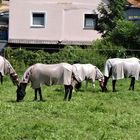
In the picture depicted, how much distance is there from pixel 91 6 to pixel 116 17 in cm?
507

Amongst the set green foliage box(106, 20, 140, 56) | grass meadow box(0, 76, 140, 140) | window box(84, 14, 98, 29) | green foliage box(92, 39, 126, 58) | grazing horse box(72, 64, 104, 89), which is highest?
window box(84, 14, 98, 29)

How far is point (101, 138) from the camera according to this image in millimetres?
13562

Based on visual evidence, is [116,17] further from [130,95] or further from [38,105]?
[38,105]

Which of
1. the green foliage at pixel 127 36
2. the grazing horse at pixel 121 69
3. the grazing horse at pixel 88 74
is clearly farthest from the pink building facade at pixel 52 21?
the grazing horse at pixel 121 69

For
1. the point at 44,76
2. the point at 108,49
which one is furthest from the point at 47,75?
the point at 108,49

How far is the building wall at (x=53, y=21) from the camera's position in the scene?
1948 inches

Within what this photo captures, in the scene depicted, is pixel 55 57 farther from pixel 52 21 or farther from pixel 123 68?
pixel 123 68

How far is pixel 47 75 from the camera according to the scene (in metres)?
21.3

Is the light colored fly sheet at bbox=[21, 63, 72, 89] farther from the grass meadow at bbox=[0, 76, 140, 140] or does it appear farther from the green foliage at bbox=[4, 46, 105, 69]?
the green foliage at bbox=[4, 46, 105, 69]

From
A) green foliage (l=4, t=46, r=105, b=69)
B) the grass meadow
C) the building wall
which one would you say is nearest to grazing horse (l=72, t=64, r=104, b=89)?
the grass meadow

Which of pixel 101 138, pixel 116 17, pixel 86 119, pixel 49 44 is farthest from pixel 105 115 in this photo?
pixel 49 44

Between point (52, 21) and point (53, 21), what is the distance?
9 cm

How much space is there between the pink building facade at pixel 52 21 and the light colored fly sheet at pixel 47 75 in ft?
91.4

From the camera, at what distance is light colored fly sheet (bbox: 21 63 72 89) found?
21250 mm
